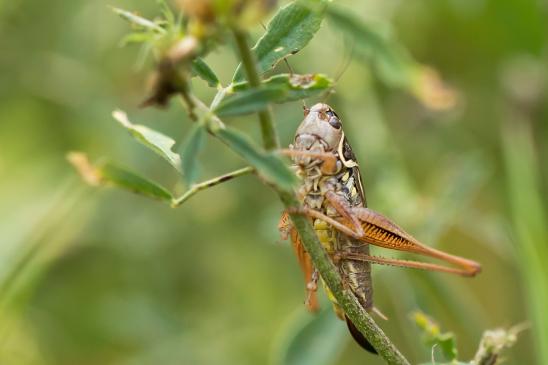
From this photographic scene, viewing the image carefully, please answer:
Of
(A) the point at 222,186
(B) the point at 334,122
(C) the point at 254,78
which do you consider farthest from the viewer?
(A) the point at 222,186

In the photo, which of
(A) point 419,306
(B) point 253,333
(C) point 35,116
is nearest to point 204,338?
(B) point 253,333

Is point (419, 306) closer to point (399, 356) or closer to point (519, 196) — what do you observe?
point (519, 196)

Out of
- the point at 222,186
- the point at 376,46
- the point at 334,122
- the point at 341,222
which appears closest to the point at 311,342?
the point at 341,222

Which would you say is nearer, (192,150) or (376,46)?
(192,150)

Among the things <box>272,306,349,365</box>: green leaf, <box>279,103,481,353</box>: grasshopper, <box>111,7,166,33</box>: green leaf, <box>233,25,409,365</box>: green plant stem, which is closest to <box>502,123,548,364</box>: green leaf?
<box>279,103,481,353</box>: grasshopper

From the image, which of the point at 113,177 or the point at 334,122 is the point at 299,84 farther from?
the point at 334,122
